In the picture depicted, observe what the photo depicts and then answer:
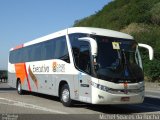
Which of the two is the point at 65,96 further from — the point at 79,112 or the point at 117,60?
the point at 117,60

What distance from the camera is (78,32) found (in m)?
17.4

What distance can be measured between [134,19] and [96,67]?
4467 cm

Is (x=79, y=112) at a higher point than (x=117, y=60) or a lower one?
lower

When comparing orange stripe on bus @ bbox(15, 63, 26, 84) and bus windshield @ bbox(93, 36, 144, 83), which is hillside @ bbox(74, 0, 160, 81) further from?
bus windshield @ bbox(93, 36, 144, 83)

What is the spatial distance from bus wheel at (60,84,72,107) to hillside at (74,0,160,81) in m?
24.8

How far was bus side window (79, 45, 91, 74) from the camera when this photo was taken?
16.3 m

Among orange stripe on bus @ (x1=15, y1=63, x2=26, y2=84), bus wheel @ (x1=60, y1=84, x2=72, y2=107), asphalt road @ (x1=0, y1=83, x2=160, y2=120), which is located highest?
orange stripe on bus @ (x1=15, y1=63, x2=26, y2=84)

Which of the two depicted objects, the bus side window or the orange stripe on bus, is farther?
the orange stripe on bus

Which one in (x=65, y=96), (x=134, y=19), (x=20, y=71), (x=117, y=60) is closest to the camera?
(x=117, y=60)

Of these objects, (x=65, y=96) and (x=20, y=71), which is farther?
(x=20, y=71)

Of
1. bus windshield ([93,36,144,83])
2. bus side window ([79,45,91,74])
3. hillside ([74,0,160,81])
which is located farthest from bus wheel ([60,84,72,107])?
hillside ([74,0,160,81])

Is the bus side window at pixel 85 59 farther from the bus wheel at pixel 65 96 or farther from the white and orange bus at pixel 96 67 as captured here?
the bus wheel at pixel 65 96

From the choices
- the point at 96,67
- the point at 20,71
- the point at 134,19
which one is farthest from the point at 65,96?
the point at 134,19

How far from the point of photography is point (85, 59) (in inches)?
651
